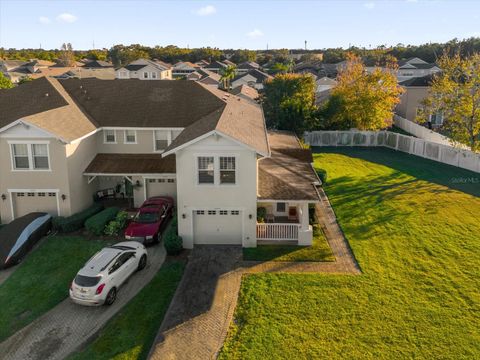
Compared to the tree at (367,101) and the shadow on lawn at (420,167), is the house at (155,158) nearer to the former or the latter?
the shadow on lawn at (420,167)

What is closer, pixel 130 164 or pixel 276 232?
pixel 276 232

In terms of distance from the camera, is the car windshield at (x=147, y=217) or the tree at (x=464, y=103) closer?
the car windshield at (x=147, y=217)

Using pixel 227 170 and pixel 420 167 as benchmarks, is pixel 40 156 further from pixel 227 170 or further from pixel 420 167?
pixel 420 167

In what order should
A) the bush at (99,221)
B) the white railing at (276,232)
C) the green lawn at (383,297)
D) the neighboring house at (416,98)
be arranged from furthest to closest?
the neighboring house at (416,98)
the bush at (99,221)
the white railing at (276,232)
the green lawn at (383,297)

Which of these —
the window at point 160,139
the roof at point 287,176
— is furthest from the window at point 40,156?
the roof at point 287,176

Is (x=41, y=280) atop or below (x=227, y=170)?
below

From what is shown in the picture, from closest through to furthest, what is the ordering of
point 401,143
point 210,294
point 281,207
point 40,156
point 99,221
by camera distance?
1. point 210,294
2. point 99,221
3. point 40,156
4. point 281,207
5. point 401,143

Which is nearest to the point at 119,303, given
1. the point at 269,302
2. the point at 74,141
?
the point at 269,302

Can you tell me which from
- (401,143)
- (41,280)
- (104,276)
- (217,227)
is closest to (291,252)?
(217,227)
